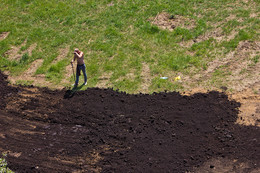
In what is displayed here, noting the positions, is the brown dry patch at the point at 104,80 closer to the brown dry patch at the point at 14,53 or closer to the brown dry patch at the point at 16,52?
the brown dry patch at the point at 16,52

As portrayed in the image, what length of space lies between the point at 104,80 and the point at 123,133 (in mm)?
3974

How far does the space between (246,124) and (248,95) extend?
5.93 feet

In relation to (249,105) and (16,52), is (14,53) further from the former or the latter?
(249,105)

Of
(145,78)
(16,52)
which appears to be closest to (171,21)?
(145,78)

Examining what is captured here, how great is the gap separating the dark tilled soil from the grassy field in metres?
1.48

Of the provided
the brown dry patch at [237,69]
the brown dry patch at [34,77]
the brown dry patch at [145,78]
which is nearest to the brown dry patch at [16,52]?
the brown dry patch at [34,77]

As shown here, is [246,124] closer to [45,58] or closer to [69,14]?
[45,58]

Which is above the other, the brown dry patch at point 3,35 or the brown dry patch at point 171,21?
the brown dry patch at point 171,21

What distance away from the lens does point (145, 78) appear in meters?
14.4

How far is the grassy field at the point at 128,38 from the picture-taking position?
48.3 ft

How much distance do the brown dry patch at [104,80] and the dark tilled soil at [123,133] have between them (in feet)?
1.98

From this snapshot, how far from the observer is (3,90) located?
48.3 feet

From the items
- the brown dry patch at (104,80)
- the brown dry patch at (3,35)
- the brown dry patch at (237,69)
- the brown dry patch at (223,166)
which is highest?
the brown dry patch at (3,35)

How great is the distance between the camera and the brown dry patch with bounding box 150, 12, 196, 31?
16.8m
